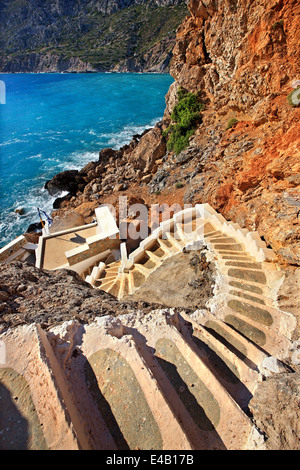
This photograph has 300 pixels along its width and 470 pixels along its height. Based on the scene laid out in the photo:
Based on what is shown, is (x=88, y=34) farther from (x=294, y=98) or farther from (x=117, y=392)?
(x=117, y=392)

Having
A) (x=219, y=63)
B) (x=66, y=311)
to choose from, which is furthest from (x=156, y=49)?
(x=66, y=311)

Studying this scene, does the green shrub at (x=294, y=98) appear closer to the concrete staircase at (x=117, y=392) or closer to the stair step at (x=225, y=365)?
the stair step at (x=225, y=365)

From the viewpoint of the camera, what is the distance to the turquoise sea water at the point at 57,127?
29884 millimetres

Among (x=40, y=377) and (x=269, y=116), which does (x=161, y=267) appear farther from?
(x=269, y=116)

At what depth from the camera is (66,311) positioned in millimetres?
6371

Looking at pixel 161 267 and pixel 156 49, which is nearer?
pixel 161 267

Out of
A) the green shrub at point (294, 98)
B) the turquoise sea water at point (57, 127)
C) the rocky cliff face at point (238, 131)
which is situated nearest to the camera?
the rocky cliff face at point (238, 131)

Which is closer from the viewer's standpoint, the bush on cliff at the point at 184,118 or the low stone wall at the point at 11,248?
the low stone wall at the point at 11,248

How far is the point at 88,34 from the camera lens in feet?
383

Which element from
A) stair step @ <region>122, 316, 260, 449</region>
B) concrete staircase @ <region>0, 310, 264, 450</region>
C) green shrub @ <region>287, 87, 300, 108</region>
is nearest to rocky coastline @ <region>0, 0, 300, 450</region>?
green shrub @ <region>287, 87, 300, 108</region>

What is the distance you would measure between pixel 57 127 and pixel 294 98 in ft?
152

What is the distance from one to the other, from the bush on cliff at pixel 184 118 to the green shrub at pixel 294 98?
1082cm

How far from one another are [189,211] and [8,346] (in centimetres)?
1095

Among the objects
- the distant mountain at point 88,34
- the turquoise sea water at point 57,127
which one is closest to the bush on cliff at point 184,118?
the turquoise sea water at point 57,127
